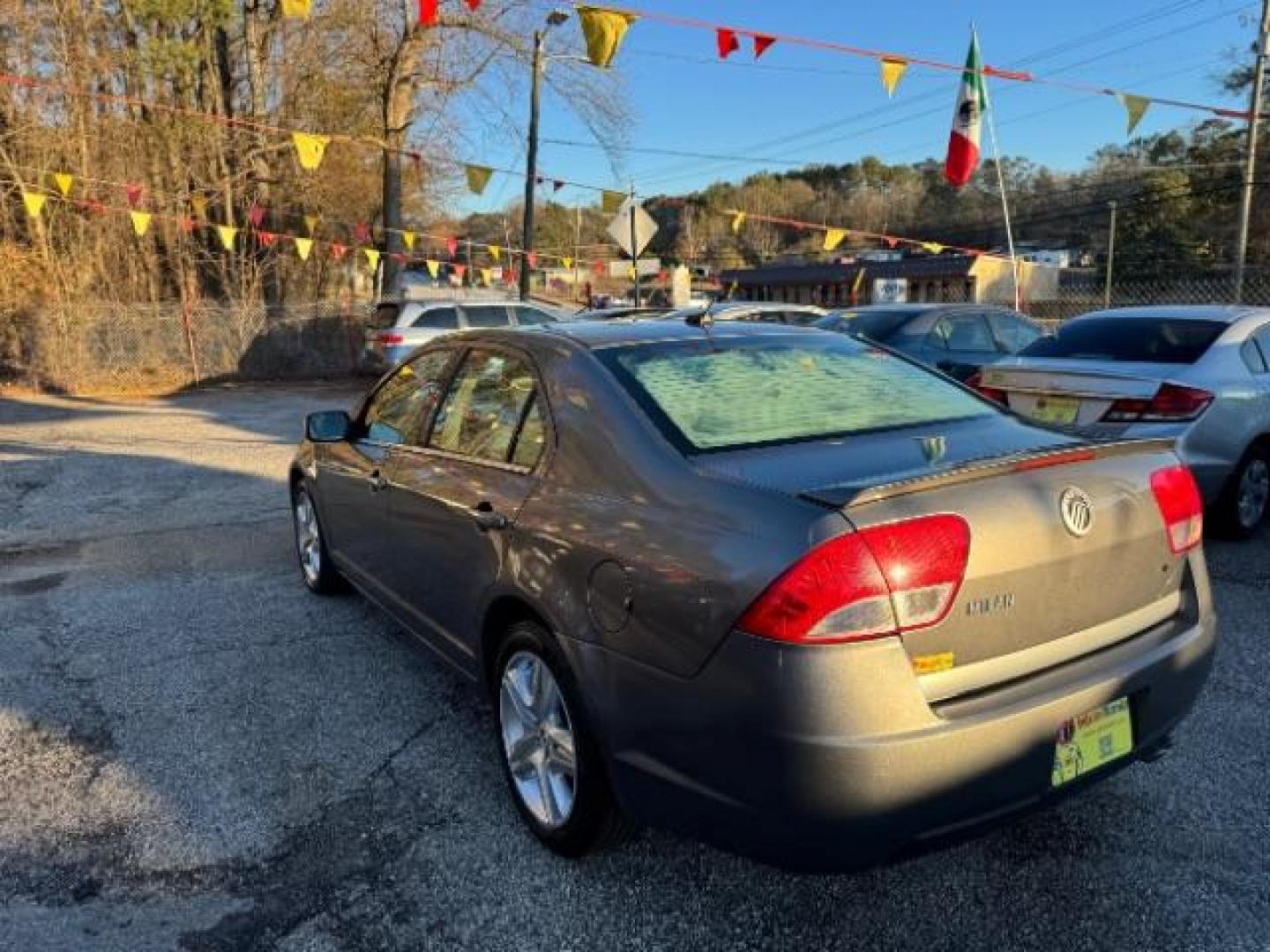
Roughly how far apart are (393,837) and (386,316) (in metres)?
14.4

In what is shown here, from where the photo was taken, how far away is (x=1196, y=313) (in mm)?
6180

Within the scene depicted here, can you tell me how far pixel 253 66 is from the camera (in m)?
21.5

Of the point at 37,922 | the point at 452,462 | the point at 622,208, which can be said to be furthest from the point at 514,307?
the point at 37,922

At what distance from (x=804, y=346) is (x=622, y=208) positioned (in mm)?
11634

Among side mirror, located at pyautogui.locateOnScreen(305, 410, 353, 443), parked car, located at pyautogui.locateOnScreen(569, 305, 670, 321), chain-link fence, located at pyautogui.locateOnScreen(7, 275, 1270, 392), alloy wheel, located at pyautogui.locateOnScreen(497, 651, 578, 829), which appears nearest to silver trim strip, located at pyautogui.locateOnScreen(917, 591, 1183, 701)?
alloy wheel, located at pyautogui.locateOnScreen(497, 651, 578, 829)

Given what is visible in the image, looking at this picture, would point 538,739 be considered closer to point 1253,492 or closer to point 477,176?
point 1253,492

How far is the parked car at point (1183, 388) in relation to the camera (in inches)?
217

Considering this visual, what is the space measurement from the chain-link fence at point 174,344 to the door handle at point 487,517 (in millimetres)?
16370

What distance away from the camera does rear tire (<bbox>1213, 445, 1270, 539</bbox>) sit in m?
5.81

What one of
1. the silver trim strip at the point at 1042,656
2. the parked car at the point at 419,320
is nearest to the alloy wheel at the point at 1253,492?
the silver trim strip at the point at 1042,656

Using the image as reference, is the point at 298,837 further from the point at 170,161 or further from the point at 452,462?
the point at 170,161

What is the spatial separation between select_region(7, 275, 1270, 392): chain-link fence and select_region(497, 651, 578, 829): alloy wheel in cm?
1652

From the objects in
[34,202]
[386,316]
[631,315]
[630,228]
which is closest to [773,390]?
[631,315]

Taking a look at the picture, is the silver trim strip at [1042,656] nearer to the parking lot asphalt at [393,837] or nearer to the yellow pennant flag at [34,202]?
the parking lot asphalt at [393,837]
